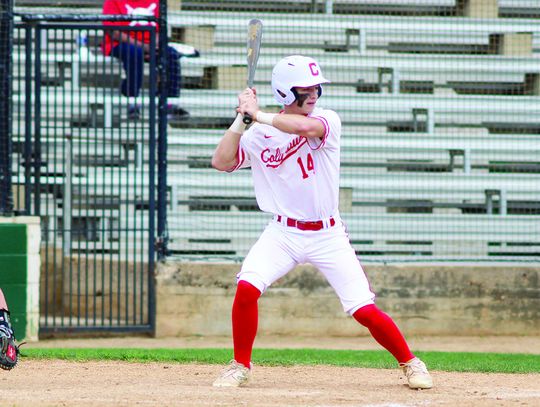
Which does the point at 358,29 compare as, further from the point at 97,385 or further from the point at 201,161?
the point at 97,385

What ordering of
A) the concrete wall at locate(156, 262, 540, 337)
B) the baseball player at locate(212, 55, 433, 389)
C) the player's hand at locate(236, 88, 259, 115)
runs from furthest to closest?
the concrete wall at locate(156, 262, 540, 337)
the baseball player at locate(212, 55, 433, 389)
the player's hand at locate(236, 88, 259, 115)

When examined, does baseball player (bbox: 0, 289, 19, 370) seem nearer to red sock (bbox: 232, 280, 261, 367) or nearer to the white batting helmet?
red sock (bbox: 232, 280, 261, 367)

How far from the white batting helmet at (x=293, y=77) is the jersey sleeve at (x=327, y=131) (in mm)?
193

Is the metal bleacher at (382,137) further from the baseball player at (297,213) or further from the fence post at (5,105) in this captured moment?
the baseball player at (297,213)

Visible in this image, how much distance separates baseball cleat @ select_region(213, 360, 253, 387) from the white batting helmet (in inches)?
64.4

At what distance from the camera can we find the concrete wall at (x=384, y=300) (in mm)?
11320

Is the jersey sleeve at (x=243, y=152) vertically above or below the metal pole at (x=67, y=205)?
above

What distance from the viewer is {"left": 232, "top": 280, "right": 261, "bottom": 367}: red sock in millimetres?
6523

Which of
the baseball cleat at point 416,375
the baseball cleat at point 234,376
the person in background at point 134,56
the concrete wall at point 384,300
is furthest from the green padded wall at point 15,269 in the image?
the baseball cleat at point 416,375

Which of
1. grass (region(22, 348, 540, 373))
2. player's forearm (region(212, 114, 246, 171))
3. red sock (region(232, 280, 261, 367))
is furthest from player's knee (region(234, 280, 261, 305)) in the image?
grass (region(22, 348, 540, 373))

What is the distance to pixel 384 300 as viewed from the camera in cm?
1144

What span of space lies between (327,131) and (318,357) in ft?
11.1

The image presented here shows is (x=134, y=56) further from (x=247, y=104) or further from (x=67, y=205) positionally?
(x=247, y=104)

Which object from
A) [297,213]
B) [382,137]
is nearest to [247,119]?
[297,213]
